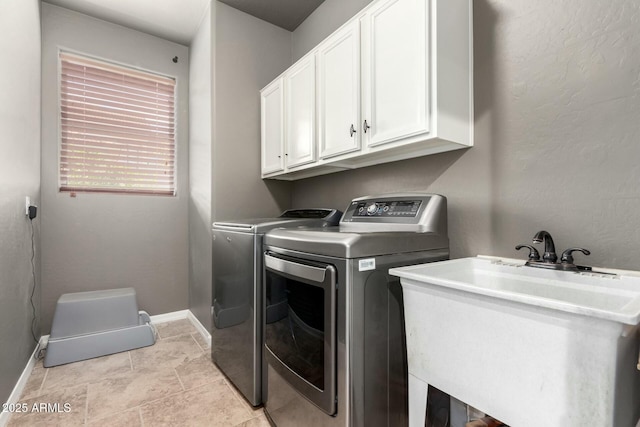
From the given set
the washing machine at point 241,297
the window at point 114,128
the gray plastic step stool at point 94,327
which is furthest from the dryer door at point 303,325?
the window at point 114,128

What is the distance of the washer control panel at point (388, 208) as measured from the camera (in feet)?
4.84

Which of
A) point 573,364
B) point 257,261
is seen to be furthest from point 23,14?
point 573,364

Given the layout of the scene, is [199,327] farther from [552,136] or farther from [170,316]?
[552,136]

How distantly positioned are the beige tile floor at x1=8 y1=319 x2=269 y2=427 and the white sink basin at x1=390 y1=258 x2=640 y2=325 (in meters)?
1.25

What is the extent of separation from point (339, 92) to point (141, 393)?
2.15 metres

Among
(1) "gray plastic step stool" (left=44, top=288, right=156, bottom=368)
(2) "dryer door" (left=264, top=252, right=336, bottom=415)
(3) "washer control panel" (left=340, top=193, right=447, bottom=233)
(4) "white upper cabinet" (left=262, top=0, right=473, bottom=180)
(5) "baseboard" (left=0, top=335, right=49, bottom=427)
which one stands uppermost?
(4) "white upper cabinet" (left=262, top=0, right=473, bottom=180)

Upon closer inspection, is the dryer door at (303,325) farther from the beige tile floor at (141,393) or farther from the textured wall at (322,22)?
the textured wall at (322,22)

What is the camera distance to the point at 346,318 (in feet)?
3.53

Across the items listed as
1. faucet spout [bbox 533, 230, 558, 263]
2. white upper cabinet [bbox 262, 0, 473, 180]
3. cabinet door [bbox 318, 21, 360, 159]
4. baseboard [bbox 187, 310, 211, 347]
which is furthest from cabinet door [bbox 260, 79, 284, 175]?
faucet spout [bbox 533, 230, 558, 263]

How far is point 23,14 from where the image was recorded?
1927 millimetres

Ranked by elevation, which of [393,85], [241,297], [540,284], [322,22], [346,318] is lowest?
[241,297]

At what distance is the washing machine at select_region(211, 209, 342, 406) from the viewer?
1.66 metres

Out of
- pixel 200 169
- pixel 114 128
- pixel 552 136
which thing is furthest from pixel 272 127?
pixel 552 136

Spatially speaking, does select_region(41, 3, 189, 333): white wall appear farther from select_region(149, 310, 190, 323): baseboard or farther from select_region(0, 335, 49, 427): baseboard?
select_region(0, 335, 49, 427): baseboard
